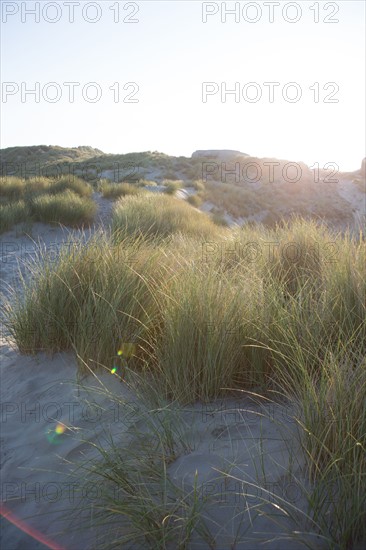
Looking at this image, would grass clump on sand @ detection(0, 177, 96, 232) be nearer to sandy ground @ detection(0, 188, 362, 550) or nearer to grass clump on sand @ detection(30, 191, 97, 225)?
grass clump on sand @ detection(30, 191, 97, 225)

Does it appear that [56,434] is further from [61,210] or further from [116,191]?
[116,191]

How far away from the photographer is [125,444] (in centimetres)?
198

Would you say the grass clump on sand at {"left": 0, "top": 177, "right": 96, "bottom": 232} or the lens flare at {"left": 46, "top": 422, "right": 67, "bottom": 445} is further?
the grass clump on sand at {"left": 0, "top": 177, "right": 96, "bottom": 232}

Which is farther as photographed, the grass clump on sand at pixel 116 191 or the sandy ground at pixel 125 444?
the grass clump on sand at pixel 116 191

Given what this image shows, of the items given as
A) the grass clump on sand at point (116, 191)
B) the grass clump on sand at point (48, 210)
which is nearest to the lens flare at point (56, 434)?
the grass clump on sand at point (48, 210)

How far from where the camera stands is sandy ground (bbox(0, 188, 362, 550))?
1518 millimetres

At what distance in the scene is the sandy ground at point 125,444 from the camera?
152 cm

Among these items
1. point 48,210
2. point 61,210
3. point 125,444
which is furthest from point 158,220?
point 125,444

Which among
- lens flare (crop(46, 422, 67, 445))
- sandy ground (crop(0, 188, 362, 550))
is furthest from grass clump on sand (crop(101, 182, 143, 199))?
lens flare (crop(46, 422, 67, 445))

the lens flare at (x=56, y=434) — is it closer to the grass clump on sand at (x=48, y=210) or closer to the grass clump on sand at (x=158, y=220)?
the grass clump on sand at (x=158, y=220)

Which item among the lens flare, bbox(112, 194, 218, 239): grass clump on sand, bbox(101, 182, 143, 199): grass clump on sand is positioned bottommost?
the lens flare

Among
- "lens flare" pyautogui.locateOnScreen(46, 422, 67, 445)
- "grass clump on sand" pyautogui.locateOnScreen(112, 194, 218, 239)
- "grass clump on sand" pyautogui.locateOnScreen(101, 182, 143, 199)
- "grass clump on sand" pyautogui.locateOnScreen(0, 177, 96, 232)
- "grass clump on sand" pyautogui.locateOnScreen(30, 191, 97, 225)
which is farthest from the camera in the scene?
"grass clump on sand" pyautogui.locateOnScreen(101, 182, 143, 199)

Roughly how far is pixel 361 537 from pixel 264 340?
108 centimetres

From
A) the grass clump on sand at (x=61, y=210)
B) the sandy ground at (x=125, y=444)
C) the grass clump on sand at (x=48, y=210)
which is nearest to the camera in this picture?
the sandy ground at (x=125, y=444)
